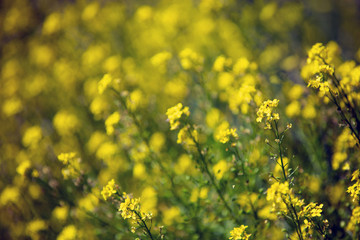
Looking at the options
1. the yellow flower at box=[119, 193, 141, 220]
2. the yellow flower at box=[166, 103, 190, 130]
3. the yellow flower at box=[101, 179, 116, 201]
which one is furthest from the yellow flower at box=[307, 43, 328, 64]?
the yellow flower at box=[101, 179, 116, 201]

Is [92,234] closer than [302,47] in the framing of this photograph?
Yes

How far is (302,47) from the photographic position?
557cm

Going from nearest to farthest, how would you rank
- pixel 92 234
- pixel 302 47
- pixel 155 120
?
pixel 92 234
pixel 155 120
pixel 302 47

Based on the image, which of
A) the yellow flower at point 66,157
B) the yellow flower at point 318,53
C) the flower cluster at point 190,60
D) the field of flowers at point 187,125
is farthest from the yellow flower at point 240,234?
the flower cluster at point 190,60

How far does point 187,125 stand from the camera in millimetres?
2650

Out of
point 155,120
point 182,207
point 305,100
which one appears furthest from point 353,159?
point 155,120

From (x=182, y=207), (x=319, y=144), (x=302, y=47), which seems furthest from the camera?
(x=302, y=47)

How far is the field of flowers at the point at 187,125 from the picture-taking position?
264 cm

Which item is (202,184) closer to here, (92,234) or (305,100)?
(305,100)

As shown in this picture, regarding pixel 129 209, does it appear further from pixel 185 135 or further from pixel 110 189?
pixel 185 135

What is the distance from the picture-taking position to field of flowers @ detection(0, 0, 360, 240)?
264 centimetres

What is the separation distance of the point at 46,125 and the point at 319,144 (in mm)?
5820

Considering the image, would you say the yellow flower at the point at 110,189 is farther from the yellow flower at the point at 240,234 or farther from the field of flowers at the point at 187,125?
the yellow flower at the point at 240,234

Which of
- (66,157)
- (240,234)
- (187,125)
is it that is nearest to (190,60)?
(187,125)
